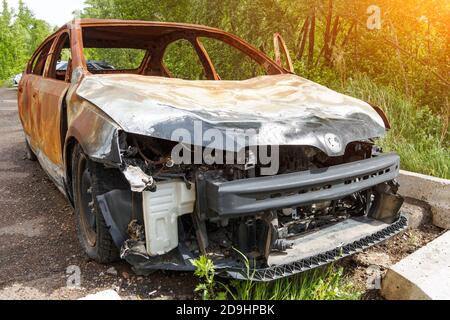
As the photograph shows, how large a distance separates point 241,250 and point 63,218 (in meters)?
1.99

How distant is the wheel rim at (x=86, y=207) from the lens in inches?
104

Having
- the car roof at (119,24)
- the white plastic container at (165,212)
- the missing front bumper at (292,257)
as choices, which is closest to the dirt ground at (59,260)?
the missing front bumper at (292,257)

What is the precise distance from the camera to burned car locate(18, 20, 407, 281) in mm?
2086

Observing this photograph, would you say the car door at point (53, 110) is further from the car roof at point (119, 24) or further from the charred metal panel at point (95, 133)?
the charred metal panel at point (95, 133)

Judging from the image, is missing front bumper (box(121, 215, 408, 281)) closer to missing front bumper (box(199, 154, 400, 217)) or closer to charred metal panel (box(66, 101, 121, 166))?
missing front bumper (box(199, 154, 400, 217))

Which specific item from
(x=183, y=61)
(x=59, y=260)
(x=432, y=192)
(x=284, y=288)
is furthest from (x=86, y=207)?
(x=183, y=61)

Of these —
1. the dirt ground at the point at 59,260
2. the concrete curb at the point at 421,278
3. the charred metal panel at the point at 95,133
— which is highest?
the charred metal panel at the point at 95,133

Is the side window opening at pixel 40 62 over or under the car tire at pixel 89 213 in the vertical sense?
over

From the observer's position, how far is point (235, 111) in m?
2.37

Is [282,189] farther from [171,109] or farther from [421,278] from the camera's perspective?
[421,278]

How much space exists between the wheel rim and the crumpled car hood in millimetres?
479

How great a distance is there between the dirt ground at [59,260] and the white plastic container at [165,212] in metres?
0.36

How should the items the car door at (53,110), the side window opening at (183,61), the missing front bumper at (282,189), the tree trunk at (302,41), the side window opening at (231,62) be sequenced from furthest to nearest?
the side window opening at (183,61) < the tree trunk at (302,41) < the side window opening at (231,62) < the car door at (53,110) < the missing front bumper at (282,189)
